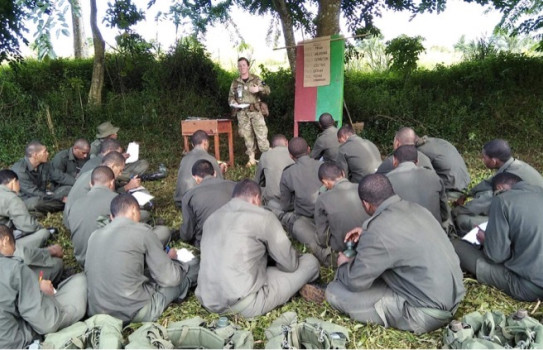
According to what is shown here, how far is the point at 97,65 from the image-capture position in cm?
1208

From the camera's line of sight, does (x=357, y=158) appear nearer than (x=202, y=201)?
No

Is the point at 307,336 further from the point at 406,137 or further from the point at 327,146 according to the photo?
the point at 327,146

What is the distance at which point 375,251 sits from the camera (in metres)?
3.47

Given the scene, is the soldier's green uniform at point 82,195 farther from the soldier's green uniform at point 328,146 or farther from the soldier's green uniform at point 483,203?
the soldier's green uniform at point 483,203

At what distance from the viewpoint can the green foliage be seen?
11.2 m

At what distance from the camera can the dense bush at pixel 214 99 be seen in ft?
36.5

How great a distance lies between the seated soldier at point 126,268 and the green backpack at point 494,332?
232cm

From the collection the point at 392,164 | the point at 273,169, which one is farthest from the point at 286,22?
the point at 392,164

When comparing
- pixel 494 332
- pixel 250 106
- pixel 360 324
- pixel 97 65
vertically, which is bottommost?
pixel 360 324

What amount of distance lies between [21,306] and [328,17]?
8137mm

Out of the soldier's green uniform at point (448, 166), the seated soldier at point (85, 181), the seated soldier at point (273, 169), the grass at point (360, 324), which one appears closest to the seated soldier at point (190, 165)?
the seated soldier at point (273, 169)

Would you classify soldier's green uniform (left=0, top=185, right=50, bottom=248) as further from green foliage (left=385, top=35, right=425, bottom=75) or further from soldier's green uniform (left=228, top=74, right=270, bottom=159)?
green foliage (left=385, top=35, right=425, bottom=75)

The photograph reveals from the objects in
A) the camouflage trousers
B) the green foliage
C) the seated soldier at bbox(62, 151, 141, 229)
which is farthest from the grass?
the green foliage

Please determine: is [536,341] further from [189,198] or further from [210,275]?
[189,198]
